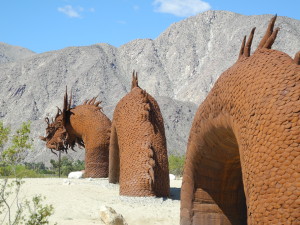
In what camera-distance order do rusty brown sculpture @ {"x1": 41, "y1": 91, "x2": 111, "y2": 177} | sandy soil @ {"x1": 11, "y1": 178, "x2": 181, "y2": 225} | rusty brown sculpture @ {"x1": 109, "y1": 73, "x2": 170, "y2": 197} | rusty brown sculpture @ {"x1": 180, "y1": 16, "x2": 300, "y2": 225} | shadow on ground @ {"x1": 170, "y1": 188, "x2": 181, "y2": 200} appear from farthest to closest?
rusty brown sculpture @ {"x1": 41, "y1": 91, "x2": 111, "y2": 177} → shadow on ground @ {"x1": 170, "y1": 188, "x2": 181, "y2": 200} → rusty brown sculpture @ {"x1": 109, "y1": 73, "x2": 170, "y2": 197} → sandy soil @ {"x1": 11, "y1": 178, "x2": 181, "y2": 225} → rusty brown sculpture @ {"x1": 180, "y1": 16, "x2": 300, "y2": 225}

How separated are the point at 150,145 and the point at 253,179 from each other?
7.09 m

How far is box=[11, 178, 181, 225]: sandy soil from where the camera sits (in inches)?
336

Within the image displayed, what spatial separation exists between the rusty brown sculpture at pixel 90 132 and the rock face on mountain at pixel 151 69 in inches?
1657

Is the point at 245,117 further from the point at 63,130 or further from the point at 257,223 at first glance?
the point at 63,130

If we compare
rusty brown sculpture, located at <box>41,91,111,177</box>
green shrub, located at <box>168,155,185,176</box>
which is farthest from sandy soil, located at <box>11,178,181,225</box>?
green shrub, located at <box>168,155,185,176</box>

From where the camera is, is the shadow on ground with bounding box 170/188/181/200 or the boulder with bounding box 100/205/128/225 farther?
the shadow on ground with bounding box 170/188/181/200

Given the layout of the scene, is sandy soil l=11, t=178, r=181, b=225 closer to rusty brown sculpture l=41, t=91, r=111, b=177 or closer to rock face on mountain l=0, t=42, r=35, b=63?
rusty brown sculpture l=41, t=91, r=111, b=177

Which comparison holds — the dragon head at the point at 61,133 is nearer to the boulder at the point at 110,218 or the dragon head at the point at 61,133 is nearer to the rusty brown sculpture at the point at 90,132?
the rusty brown sculpture at the point at 90,132

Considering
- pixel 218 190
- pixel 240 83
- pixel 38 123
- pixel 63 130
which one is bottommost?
pixel 218 190

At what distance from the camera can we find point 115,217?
7.73m

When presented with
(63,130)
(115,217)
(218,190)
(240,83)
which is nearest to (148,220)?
(115,217)

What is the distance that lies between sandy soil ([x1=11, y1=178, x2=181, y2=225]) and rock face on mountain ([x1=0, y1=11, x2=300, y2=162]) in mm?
46103

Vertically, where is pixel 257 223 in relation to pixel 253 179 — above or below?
below

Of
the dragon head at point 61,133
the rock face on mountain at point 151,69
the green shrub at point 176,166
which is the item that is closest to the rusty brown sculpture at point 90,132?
the dragon head at point 61,133
